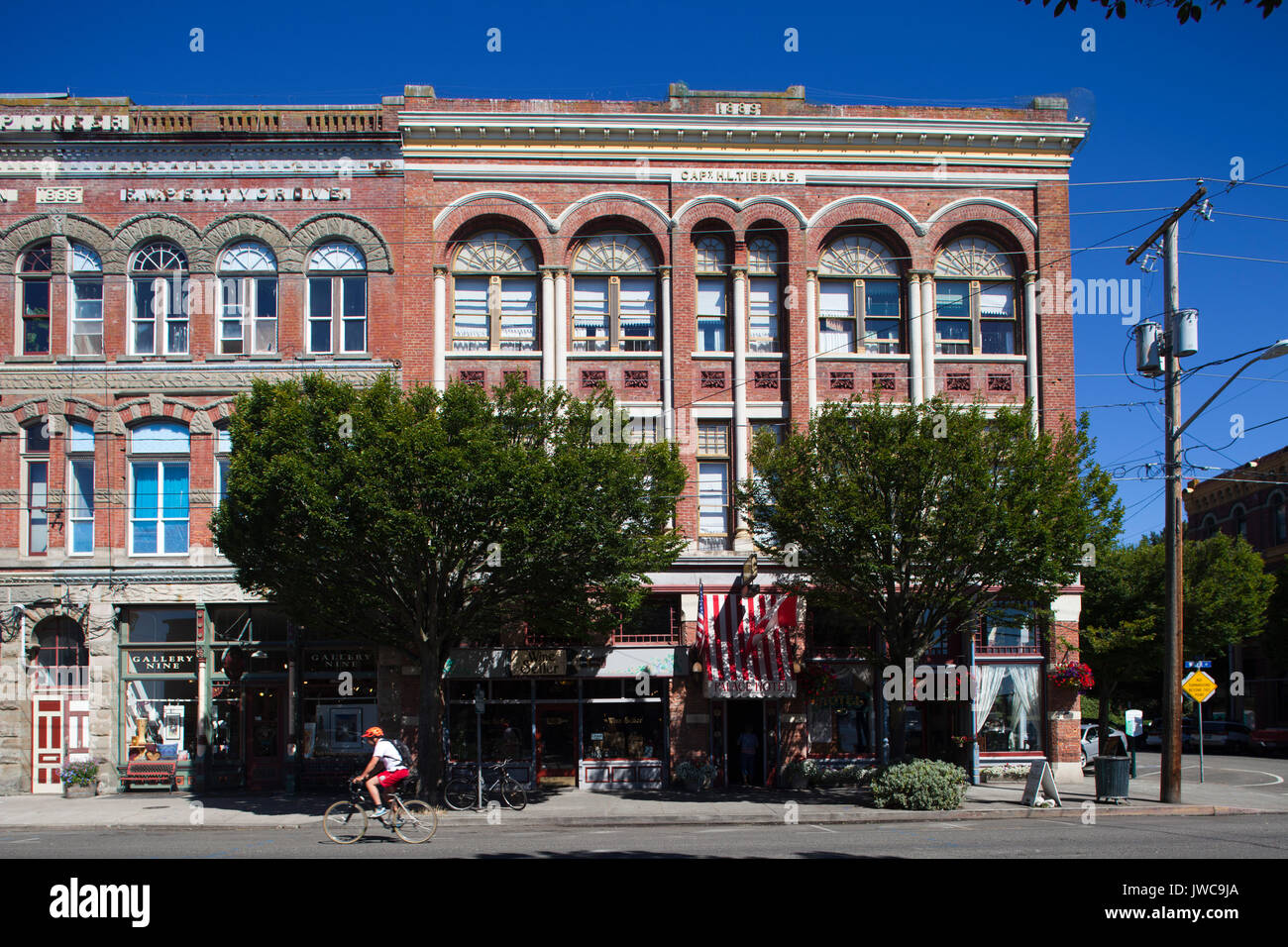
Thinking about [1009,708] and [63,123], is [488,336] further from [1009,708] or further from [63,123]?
[1009,708]

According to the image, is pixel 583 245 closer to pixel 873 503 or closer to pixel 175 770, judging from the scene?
pixel 873 503

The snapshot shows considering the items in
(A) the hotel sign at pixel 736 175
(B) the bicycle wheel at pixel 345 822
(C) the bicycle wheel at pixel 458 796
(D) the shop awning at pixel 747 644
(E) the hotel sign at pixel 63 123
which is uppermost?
(E) the hotel sign at pixel 63 123

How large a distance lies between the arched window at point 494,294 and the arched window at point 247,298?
4450mm

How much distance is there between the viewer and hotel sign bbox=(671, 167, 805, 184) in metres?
27.2

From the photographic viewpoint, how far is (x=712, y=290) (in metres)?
27.5

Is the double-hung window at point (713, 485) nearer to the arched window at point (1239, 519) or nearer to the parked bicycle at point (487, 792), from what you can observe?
the parked bicycle at point (487, 792)

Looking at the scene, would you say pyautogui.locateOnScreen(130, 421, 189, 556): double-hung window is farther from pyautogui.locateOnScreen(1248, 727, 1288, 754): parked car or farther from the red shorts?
pyautogui.locateOnScreen(1248, 727, 1288, 754): parked car

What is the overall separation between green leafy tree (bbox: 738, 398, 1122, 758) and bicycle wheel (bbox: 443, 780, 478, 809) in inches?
314

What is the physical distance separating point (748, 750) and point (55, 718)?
1606 cm

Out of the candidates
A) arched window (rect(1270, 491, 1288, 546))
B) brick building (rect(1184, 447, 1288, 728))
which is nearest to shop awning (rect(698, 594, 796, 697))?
brick building (rect(1184, 447, 1288, 728))

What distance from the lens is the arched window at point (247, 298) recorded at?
26.3 metres

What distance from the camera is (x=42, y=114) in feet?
85.8

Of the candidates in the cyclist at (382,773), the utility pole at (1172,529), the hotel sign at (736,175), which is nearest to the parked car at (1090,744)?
the utility pole at (1172,529)

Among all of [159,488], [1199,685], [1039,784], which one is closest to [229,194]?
[159,488]
